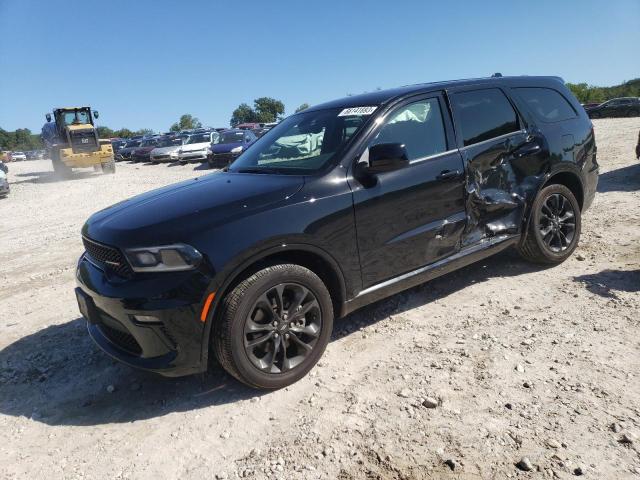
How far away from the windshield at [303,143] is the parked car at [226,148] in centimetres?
1470

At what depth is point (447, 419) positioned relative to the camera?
8.63 feet

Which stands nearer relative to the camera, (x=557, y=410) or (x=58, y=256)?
(x=557, y=410)

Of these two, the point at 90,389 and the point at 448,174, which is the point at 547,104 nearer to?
the point at 448,174


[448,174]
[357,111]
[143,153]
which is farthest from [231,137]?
[448,174]

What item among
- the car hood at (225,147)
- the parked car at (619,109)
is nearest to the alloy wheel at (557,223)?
the car hood at (225,147)

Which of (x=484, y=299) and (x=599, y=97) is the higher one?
(x=599, y=97)

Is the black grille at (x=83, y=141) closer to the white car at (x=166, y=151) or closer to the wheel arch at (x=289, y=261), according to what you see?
the white car at (x=166, y=151)

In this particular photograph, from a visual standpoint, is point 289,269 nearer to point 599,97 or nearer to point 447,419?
point 447,419

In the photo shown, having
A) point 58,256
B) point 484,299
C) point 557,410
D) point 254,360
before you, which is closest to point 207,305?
point 254,360

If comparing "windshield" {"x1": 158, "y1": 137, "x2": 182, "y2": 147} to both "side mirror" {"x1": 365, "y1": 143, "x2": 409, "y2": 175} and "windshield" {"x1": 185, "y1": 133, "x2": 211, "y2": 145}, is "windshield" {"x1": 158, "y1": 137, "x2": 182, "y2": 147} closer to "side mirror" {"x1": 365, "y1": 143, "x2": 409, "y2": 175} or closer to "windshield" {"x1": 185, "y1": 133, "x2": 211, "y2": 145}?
"windshield" {"x1": 185, "y1": 133, "x2": 211, "y2": 145}

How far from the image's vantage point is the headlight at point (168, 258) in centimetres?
270

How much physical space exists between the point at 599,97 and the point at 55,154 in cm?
4685

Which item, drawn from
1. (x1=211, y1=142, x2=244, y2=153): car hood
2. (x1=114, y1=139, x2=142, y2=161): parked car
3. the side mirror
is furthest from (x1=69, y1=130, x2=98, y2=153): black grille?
the side mirror

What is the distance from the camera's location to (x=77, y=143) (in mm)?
21828
